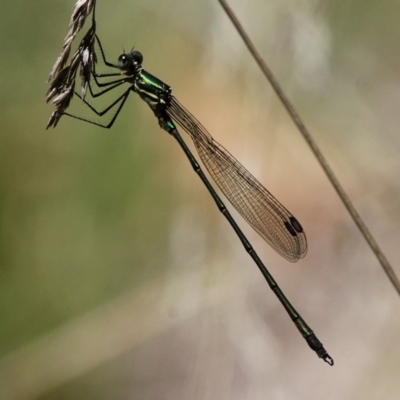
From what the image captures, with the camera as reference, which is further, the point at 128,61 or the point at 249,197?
the point at 249,197

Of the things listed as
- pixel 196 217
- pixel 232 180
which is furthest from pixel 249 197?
pixel 196 217

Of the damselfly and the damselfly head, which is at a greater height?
the damselfly head

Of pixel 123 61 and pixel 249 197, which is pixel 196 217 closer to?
pixel 249 197

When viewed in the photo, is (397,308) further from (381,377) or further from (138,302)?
(138,302)

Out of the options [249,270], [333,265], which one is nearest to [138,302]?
[249,270]

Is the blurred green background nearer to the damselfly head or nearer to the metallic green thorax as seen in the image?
the metallic green thorax

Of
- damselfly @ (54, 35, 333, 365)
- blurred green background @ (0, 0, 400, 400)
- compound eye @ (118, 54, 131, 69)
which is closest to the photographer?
compound eye @ (118, 54, 131, 69)

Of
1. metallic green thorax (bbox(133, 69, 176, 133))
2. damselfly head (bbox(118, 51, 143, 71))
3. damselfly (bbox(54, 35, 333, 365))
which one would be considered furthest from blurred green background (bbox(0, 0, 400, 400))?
damselfly head (bbox(118, 51, 143, 71))
